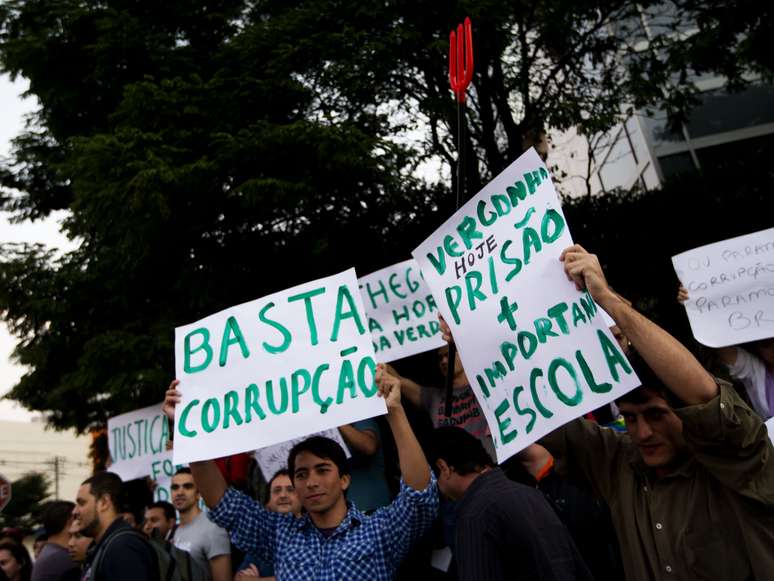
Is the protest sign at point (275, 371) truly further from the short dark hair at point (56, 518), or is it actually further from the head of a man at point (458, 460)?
the short dark hair at point (56, 518)

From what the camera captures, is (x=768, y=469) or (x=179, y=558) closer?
(x=768, y=469)

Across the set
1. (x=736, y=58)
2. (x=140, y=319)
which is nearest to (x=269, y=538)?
(x=140, y=319)

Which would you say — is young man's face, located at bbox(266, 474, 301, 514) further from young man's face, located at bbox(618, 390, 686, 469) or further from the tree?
the tree

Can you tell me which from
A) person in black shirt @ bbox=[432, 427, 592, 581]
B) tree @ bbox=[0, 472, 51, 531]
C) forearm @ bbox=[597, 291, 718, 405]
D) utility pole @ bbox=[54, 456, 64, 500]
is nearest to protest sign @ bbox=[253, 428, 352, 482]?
person in black shirt @ bbox=[432, 427, 592, 581]

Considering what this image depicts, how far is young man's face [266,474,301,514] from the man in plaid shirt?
1.06 metres

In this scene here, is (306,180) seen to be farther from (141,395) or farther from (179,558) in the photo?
(179,558)

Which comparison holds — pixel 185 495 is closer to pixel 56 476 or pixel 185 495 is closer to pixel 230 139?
pixel 230 139

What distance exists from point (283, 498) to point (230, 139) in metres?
4.20

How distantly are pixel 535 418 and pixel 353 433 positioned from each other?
6.35ft

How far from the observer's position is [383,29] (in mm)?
7742

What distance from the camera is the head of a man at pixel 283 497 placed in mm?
4008

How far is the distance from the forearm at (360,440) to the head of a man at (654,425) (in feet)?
6.74

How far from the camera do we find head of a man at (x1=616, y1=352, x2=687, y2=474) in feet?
6.68

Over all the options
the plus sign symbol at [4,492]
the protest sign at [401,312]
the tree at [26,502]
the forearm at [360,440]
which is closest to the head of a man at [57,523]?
the forearm at [360,440]
